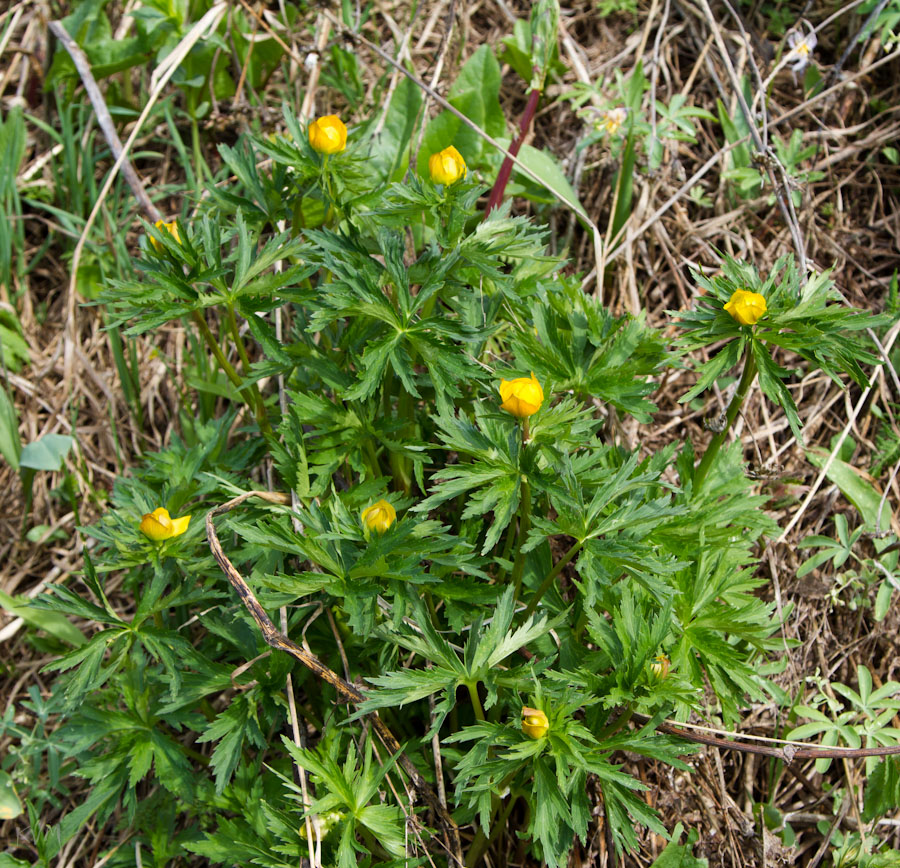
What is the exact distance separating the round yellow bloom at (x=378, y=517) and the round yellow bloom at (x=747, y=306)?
0.80m

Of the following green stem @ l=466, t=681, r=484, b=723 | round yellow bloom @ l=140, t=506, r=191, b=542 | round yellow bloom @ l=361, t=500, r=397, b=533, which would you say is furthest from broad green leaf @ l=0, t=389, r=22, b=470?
green stem @ l=466, t=681, r=484, b=723

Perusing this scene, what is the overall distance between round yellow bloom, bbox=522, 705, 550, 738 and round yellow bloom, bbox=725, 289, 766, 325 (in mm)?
873

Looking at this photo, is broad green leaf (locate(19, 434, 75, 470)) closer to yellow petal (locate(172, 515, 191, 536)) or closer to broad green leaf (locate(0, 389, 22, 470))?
broad green leaf (locate(0, 389, 22, 470))

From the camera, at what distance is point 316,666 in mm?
1766

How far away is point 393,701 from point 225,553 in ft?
2.00

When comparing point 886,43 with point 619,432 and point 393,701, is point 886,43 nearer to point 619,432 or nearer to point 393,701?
point 619,432

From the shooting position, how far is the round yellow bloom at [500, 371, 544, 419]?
1572 mm


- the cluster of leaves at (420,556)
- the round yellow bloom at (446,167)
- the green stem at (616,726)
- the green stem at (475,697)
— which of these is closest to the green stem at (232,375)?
the cluster of leaves at (420,556)

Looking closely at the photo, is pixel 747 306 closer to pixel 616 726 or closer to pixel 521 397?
pixel 521 397

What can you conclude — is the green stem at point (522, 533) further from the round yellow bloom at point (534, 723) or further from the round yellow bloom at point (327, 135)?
the round yellow bloom at point (327, 135)

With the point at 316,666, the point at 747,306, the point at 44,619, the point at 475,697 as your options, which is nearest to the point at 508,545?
the point at 475,697

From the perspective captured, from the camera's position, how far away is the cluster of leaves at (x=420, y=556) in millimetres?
1620

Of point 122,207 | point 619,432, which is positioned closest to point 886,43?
point 619,432

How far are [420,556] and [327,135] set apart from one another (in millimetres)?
976
